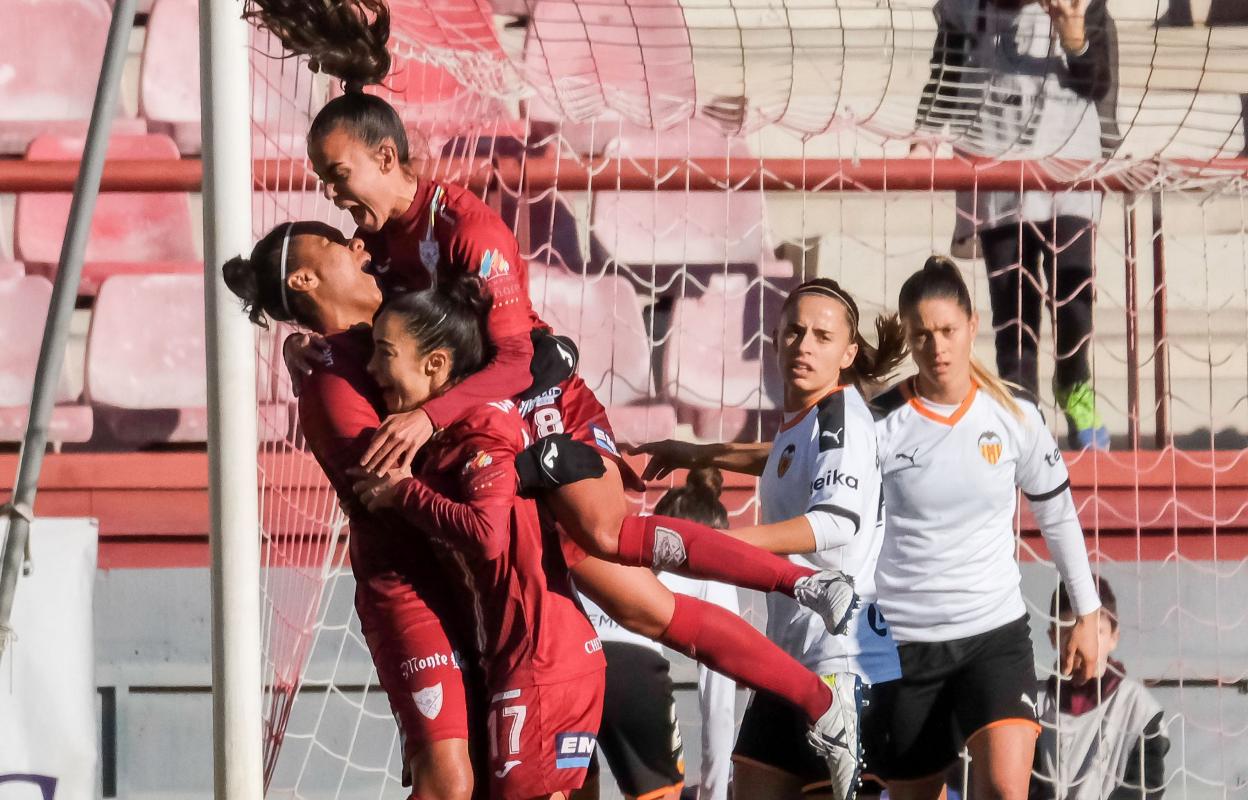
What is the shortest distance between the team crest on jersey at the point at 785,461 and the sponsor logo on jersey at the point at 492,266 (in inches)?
28.9

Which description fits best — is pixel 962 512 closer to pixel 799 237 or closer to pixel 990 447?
pixel 990 447

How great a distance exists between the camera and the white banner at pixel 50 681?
3682 millimetres

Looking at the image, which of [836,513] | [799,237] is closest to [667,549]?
[836,513]

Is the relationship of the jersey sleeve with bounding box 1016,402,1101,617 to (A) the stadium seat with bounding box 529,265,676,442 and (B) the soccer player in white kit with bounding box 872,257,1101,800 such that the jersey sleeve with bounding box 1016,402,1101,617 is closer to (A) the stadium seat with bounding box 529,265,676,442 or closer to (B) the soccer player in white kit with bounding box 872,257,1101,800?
(B) the soccer player in white kit with bounding box 872,257,1101,800

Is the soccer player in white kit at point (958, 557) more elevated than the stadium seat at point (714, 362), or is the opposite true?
the stadium seat at point (714, 362)

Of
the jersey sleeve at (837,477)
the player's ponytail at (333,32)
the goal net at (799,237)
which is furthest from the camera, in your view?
the goal net at (799,237)

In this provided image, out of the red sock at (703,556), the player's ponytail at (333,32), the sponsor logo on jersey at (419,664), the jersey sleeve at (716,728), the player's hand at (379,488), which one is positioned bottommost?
the jersey sleeve at (716,728)

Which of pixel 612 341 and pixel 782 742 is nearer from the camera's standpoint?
pixel 782 742

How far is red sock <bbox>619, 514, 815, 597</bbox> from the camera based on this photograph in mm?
2643

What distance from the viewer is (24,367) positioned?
16.0 feet

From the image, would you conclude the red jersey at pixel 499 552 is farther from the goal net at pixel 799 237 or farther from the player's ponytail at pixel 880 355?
the goal net at pixel 799 237

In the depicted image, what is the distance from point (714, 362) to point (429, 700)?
8.34 feet

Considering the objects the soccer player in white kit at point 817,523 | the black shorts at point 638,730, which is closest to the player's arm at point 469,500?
the soccer player in white kit at point 817,523

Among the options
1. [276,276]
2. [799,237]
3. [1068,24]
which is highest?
[1068,24]
